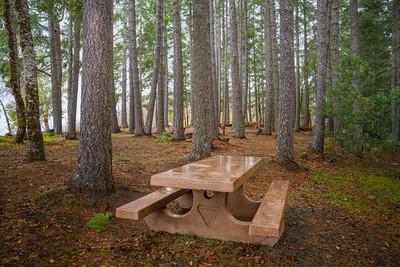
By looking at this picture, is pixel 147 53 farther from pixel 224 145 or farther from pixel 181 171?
pixel 181 171

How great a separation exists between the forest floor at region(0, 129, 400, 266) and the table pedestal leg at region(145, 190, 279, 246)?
0.34ft

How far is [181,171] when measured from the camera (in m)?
3.37

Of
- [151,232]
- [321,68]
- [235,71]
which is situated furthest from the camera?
[235,71]

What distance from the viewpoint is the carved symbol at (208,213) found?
3.53m

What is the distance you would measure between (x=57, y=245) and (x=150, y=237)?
109 cm

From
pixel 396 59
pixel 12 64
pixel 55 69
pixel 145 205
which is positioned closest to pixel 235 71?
pixel 396 59

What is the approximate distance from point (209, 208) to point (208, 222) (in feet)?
0.62

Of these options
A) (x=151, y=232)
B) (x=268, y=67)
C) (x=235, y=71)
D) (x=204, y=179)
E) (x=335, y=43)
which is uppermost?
(x=335, y=43)

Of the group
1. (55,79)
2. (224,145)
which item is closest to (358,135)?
(224,145)

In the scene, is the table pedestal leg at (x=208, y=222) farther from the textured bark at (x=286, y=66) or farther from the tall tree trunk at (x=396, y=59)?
the tall tree trunk at (x=396, y=59)

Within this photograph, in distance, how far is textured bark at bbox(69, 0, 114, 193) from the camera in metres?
4.33

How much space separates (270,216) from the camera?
2875 millimetres

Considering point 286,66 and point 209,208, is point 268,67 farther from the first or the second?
point 209,208

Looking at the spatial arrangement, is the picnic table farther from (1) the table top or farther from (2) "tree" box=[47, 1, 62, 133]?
(2) "tree" box=[47, 1, 62, 133]
